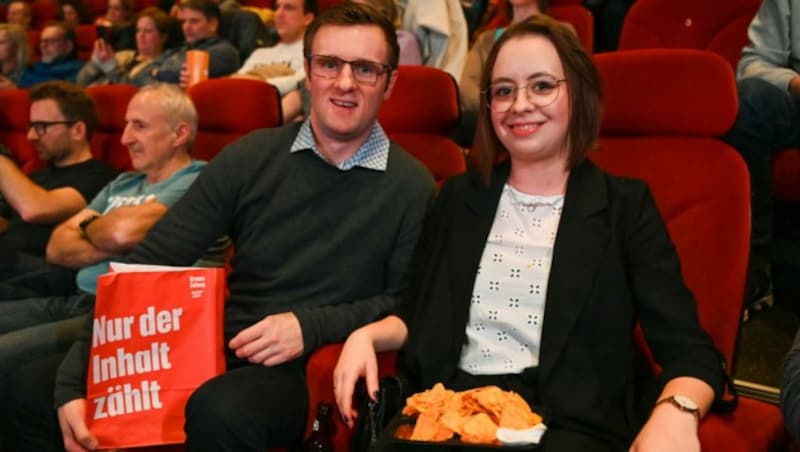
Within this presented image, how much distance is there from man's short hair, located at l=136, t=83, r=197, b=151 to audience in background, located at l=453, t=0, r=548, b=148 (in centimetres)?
91

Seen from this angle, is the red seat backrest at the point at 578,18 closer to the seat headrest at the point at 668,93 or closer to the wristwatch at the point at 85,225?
the seat headrest at the point at 668,93

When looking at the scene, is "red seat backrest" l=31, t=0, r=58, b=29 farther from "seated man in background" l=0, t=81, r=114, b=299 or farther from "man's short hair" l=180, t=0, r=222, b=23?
"seated man in background" l=0, t=81, r=114, b=299

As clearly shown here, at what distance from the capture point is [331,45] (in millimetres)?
1683

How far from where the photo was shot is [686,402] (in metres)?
1.16

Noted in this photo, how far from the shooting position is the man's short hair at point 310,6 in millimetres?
3568

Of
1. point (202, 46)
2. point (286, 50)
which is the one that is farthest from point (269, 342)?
point (202, 46)

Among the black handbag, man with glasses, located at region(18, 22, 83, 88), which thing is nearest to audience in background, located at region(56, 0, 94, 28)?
man with glasses, located at region(18, 22, 83, 88)

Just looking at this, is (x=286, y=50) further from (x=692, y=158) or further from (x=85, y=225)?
(x=692, y=158)

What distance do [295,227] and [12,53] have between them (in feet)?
13.9

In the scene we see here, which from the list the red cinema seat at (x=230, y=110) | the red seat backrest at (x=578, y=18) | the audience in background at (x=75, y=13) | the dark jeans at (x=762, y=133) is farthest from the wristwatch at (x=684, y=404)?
the audience in background at (x=75, y=13)

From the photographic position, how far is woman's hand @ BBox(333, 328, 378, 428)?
51.5 inches

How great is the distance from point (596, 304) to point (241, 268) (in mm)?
781

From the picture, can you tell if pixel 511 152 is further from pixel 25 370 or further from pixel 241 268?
pixel 25 370

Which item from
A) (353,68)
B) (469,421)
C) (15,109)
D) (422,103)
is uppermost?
(353,68)
